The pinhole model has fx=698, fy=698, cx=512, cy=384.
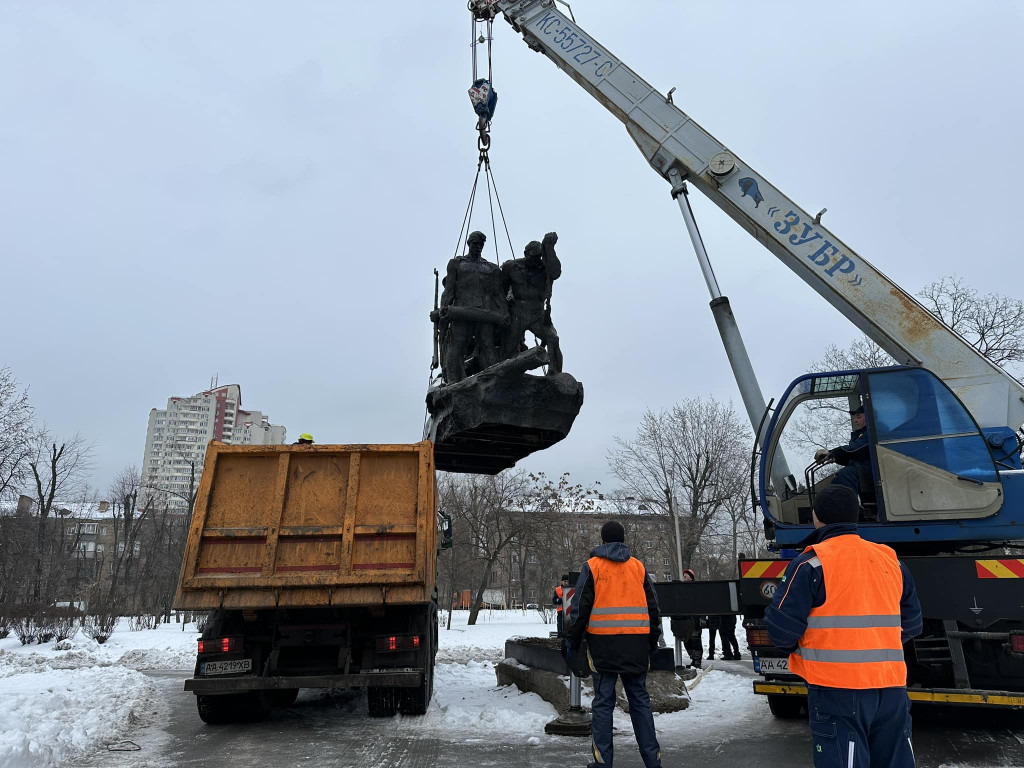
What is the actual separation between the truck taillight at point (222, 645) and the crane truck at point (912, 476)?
419cm

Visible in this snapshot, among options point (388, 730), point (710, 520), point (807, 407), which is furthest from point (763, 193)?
point (710, 520)

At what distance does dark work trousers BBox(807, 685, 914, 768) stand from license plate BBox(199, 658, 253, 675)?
5.53 metres

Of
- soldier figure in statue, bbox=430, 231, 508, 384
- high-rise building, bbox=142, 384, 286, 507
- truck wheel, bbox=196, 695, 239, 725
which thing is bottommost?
truck wheel, bbox=196, 695, 239, 725

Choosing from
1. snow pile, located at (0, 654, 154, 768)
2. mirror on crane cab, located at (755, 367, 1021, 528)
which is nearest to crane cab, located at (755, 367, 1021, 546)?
mirror on crane cab, located at (755, 367, 1021, 528)

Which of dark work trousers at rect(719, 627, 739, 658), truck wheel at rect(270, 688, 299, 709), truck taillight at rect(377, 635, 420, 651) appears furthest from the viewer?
dark work trousers at rect(719, 627, 739, 658)

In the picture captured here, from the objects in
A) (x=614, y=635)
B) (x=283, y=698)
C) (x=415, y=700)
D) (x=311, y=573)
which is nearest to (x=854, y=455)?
(x=614, y=635)

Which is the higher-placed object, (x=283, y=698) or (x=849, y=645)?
(x=849, y=645)

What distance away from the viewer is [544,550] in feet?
108

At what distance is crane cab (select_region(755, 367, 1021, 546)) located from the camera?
591 centimetres

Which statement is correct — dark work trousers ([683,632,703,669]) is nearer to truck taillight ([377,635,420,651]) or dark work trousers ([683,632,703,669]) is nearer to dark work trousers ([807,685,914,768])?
truck taillight ([377,635,420,651])

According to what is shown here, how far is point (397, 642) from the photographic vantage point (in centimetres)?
695

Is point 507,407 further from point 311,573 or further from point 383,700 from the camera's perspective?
point 383,700

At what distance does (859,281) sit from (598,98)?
4314 mm

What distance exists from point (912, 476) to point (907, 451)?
9.1 inches
